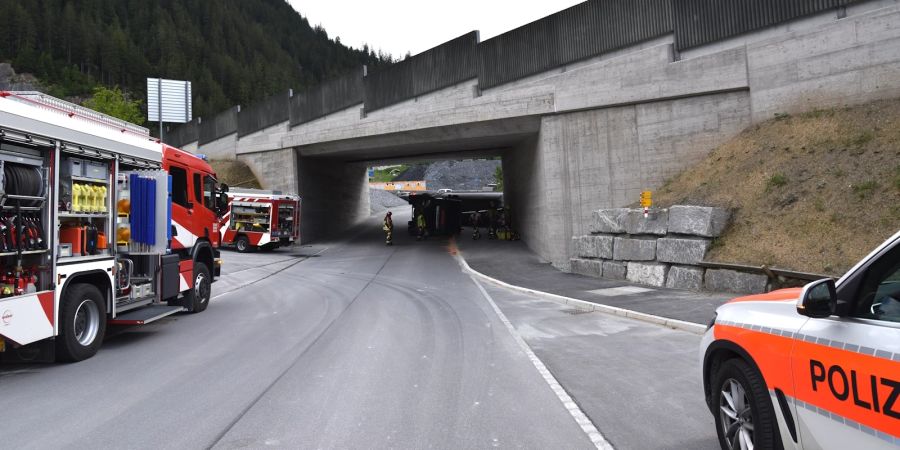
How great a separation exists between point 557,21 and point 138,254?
1713 cm

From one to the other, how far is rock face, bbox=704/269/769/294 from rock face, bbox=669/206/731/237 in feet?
3.83

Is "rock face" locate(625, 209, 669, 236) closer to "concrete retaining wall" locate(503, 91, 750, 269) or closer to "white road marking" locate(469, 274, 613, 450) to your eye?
"concrete retaining wall" locate(503, 91, 750, 269)

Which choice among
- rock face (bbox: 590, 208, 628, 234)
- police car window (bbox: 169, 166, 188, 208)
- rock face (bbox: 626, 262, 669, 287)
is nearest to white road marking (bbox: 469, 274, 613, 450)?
rock face (bbox: 626, 262, 669, 287)

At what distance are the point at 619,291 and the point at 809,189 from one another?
4.73 meters

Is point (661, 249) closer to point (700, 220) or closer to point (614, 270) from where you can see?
point (700, 220)

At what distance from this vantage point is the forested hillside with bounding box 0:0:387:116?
381ft

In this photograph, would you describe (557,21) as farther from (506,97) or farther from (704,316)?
(704,316)

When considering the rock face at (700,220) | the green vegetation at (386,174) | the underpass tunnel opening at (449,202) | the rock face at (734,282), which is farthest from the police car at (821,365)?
the green vegetation at (386,174)

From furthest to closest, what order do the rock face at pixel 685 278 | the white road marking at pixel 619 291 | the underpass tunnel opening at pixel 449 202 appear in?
the underpass tunnel opening at pixel 449 202 < the white road marking at pixel 619 291 < the rock face at pixel 685 278

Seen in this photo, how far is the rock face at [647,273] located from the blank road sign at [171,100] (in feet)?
107

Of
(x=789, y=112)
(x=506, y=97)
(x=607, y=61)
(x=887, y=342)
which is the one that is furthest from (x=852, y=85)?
(x=887, y=342)

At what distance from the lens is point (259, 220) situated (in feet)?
92.0

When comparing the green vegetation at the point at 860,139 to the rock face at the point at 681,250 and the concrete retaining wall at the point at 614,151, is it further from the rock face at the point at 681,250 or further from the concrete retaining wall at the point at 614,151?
the rock face at the point at 681,250

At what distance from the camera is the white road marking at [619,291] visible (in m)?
13.0
